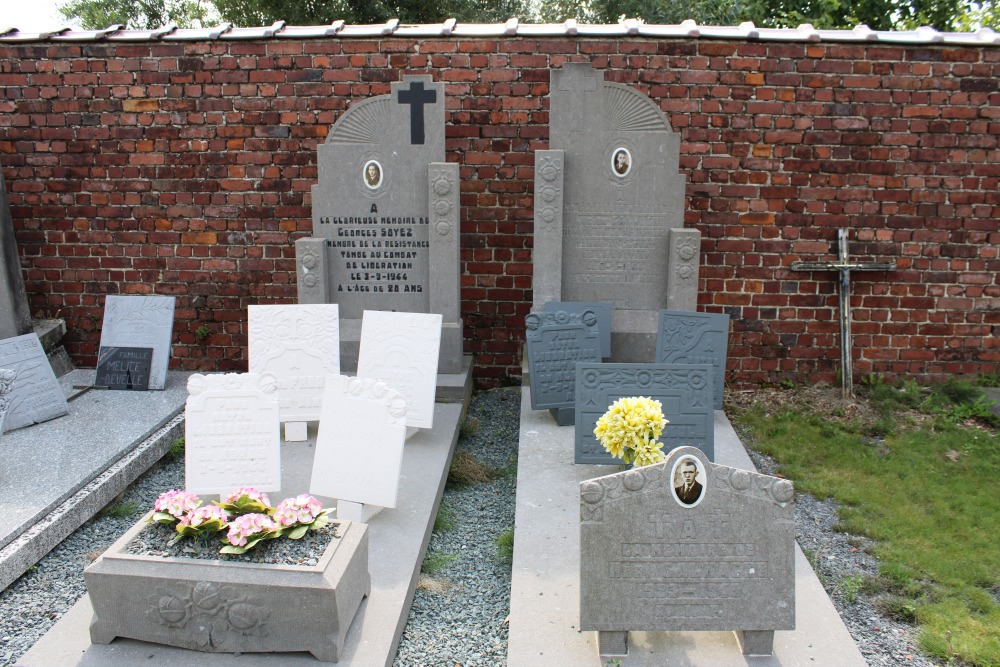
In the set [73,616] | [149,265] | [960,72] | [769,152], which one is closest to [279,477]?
[73,616]

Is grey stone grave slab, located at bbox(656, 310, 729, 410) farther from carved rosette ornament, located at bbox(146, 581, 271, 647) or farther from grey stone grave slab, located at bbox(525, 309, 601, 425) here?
carved rosette ornament, located at bbox(146, 581, 271, 647)

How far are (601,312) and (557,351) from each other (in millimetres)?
651

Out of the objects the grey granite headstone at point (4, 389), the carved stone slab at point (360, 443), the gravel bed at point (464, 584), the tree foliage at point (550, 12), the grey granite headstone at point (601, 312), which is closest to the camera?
the gravel bed at point (464, 584)

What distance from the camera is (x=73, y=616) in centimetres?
298

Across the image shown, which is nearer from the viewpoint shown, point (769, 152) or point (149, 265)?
point (769, 152)

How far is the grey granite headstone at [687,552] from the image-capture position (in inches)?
103

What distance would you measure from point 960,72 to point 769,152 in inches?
58.9

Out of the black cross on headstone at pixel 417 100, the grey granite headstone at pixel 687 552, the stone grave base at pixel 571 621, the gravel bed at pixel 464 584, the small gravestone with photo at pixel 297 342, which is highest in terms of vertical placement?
the black cross on headstone at pixel 417 100

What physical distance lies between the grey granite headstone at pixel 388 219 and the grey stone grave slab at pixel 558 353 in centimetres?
94

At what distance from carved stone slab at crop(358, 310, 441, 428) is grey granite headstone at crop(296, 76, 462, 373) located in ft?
2.82

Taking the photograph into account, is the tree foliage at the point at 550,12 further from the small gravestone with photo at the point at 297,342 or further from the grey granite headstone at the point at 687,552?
the grey granite headstone at the point at 687,552

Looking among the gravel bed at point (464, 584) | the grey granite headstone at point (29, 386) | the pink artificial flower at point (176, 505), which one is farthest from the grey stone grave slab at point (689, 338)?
the grey granite headstone at point (29, 386)

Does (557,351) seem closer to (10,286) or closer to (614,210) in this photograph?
(614,210)

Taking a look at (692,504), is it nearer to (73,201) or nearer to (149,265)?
(149,265)
